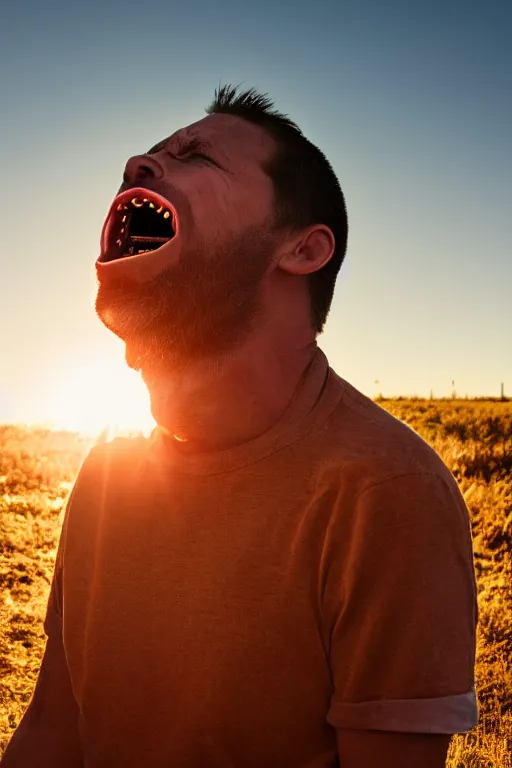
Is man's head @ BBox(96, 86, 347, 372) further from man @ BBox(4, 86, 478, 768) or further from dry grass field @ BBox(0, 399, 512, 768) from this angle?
dry grass field @ BBox(0, 399, 512, 768)

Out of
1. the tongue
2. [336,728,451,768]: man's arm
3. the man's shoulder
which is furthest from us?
the tongue

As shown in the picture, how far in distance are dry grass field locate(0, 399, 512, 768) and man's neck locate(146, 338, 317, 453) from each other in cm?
368

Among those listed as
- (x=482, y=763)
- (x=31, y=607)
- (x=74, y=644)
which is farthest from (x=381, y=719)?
(x=31, y=607)

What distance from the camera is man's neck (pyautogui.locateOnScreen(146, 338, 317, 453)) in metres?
1.86

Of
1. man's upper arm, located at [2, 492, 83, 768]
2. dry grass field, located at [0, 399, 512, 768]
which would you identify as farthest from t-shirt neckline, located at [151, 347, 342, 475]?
dry grass field, located at [0, 399, 512, 768]

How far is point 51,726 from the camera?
2121 mm

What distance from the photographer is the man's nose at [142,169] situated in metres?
1.99

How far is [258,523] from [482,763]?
3.93 meters

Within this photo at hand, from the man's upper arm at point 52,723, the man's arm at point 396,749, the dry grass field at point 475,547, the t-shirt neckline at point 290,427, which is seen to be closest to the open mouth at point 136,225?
the t-shirt neckline at point 290,427

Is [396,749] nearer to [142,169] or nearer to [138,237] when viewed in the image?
[138,237]

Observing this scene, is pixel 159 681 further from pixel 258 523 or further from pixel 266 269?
pixel 266 269

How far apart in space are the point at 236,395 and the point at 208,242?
0.42 m

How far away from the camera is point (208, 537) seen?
1809mm

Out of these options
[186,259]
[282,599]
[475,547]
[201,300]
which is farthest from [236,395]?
[475,547]
